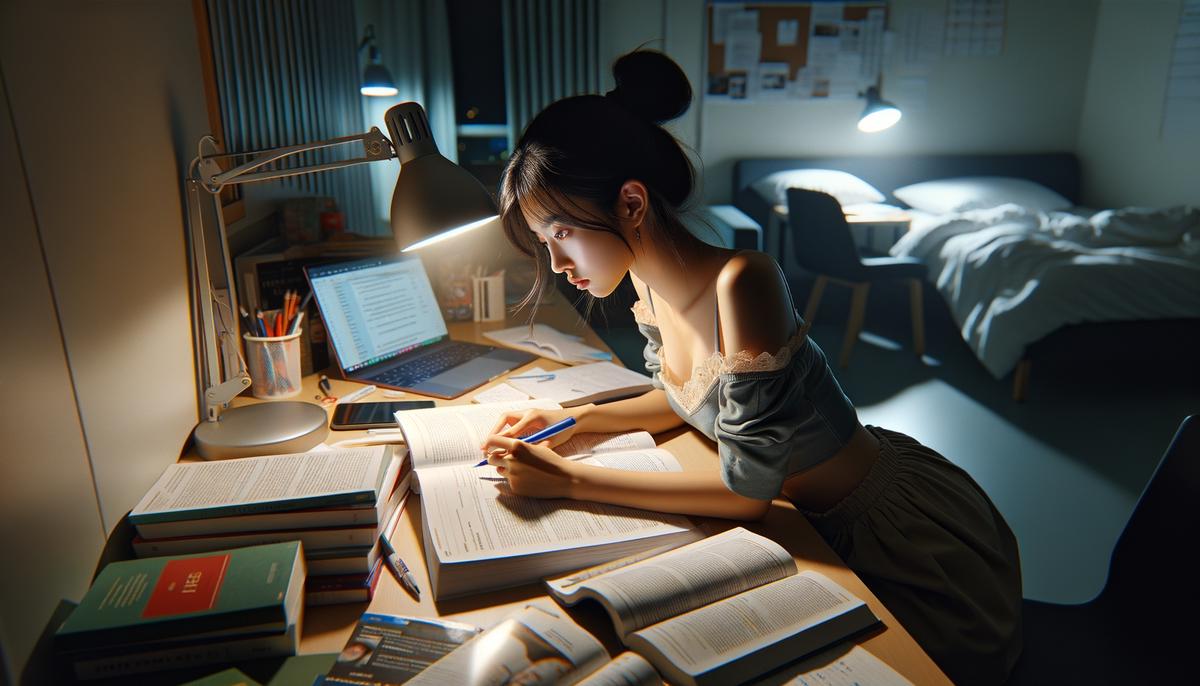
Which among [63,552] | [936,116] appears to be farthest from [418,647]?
[936,116]

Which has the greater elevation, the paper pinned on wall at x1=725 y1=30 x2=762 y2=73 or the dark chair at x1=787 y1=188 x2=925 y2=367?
the paper pinned on wall at x1=725 y1=30 x2=762 y2=73

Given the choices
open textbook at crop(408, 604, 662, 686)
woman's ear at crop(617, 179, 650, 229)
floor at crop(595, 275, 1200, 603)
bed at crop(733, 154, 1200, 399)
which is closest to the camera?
open textbook at crop(408, 604, 662, 686)

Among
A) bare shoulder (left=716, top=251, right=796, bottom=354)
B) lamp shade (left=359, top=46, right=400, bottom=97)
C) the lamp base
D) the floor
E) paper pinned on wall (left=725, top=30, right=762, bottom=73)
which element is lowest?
the floor

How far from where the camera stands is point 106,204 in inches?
35.9

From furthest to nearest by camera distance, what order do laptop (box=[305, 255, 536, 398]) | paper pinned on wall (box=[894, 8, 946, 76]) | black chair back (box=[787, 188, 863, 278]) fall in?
paper pinned on wall (box=[894, 8, 946, 76]), black chair back (box=[787, 188, 863, 278]), laptop (box=[305, 255, 536, 398])

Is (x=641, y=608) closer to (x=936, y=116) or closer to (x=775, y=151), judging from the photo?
(x=775, y=151)

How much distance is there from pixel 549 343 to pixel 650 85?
72cm

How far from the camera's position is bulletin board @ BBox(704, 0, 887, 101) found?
484 centimetres

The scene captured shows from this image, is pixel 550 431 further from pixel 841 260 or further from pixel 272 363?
pixel 841 260

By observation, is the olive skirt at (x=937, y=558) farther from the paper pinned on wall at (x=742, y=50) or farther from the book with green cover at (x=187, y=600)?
the paper pinned on wall at (x=742, y=50)

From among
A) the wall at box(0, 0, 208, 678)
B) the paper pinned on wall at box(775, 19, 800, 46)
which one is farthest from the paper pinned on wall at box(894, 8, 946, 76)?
the wall at box(0, 0, 208, 678)

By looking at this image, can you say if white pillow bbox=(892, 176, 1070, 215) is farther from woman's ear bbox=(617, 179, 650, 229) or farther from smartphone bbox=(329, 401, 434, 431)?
smartphone bbox=(329, 401, 434, 431)

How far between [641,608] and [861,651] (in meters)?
0.22

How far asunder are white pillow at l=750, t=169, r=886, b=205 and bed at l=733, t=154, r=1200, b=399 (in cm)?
7
